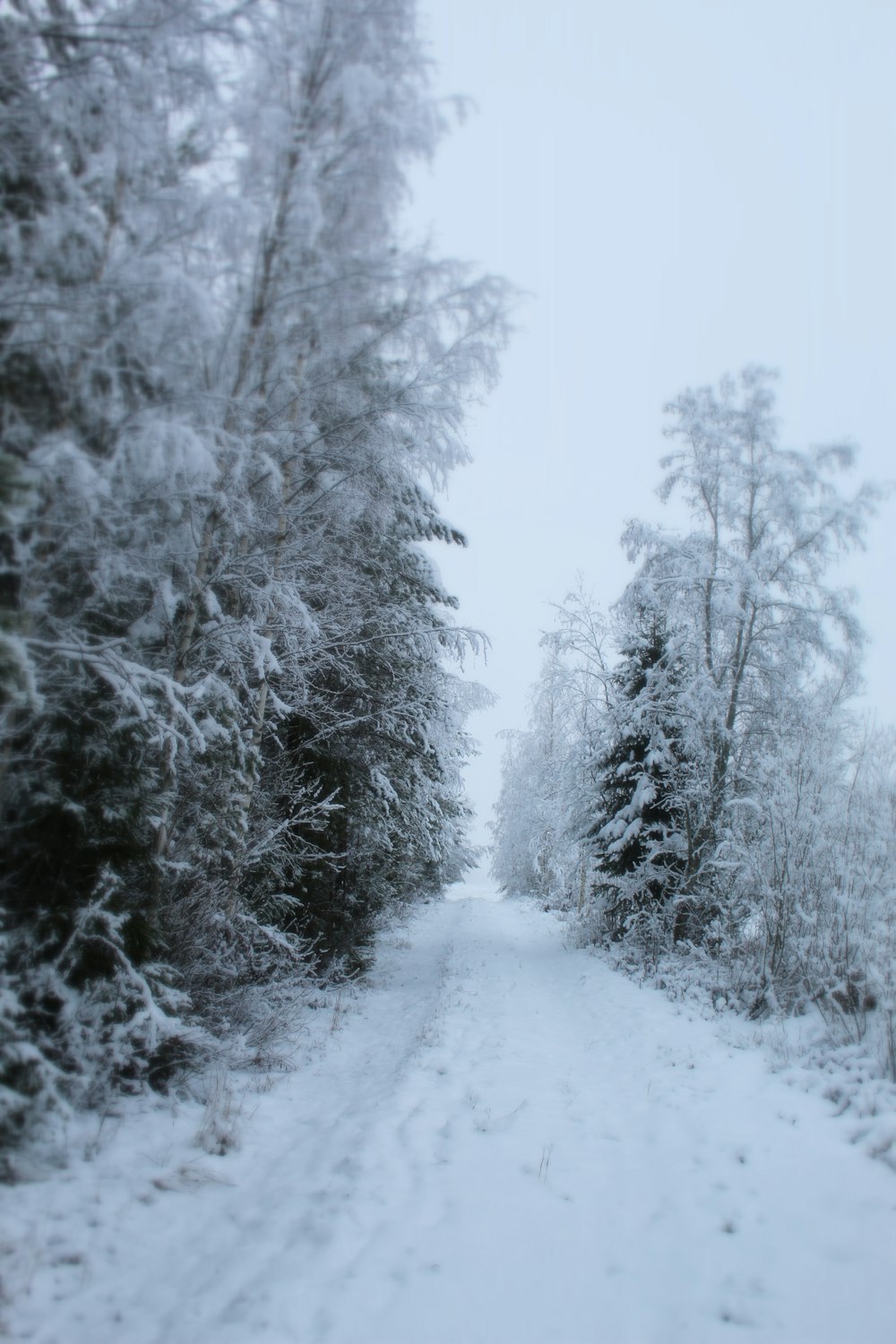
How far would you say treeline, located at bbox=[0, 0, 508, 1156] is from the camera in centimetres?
372

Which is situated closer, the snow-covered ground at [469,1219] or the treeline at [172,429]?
the snow-covered ground at [469,1219]

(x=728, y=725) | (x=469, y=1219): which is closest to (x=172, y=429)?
(x=469, y=1219)

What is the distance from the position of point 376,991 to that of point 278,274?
958 cm

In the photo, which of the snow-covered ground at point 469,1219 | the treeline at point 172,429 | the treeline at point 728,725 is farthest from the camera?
the treeline at point 728,725

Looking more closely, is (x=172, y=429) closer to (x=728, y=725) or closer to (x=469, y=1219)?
(x=469, y=1219)

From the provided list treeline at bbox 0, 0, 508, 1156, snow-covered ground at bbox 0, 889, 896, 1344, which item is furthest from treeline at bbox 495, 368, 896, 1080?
treeline at bbox 0, 0, 508, 1156

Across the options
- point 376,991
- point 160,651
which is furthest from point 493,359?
point 376,991

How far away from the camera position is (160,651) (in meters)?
5.30

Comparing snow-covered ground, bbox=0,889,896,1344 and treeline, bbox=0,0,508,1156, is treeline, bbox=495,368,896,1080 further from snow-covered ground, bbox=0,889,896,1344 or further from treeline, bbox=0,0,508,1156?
treeline, bbox=0,0,508,1156

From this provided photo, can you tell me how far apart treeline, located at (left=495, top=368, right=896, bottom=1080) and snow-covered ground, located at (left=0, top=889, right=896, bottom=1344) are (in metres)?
2.88

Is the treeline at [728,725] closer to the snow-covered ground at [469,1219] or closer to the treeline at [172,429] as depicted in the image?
the snow-covered ground at [469,1219]

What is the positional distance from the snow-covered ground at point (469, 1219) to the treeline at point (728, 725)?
2881 millimetres

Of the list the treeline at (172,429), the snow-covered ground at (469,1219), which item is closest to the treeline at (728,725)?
the snow-covered ground at (469,1219)

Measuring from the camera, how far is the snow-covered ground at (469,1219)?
3.01 meters
